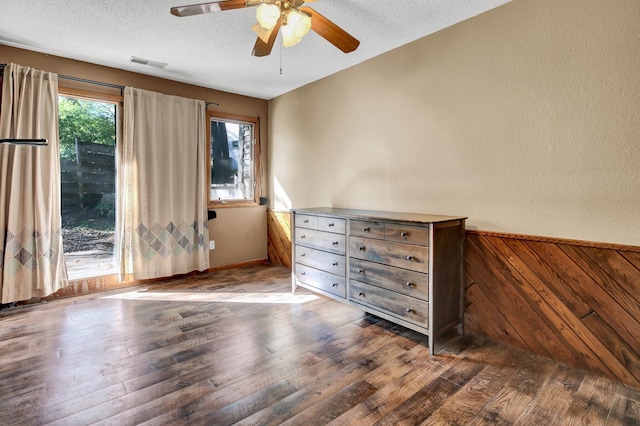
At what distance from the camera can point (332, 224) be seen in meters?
3.03

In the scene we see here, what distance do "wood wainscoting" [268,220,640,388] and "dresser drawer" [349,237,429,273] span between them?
1.75 ft

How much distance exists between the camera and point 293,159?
14.6ft

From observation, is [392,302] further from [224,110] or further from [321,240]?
[224,110]

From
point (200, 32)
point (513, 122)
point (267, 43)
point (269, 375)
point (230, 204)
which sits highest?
→ point (200, 32)

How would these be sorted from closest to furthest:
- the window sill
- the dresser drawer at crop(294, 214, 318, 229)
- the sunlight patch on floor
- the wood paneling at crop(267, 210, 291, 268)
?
the dresser drawer at crop(294, 214, 318, 229), the sunlight patch on floor, the window sill, the wood paneling at crop(267, 210, 291, 268)

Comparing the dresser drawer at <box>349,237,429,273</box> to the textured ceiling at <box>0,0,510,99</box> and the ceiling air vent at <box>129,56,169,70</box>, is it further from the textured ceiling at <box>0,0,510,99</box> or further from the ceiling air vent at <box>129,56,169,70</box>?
the ceiling air vent at <box>129,56,169,70</box>

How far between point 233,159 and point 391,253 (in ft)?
9.89

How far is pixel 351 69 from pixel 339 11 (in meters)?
1.11

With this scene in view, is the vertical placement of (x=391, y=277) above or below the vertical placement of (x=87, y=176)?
below

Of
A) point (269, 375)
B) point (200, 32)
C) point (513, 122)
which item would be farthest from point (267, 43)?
point (269, 375)

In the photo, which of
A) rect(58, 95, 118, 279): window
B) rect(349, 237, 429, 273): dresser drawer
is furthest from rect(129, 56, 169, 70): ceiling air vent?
rect(349, 237, 429, 273): dresser drawer

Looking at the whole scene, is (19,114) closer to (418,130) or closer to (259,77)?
(259,77)

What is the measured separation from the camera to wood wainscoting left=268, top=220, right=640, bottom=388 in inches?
76.5

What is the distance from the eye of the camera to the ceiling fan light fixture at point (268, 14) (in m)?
1.91
